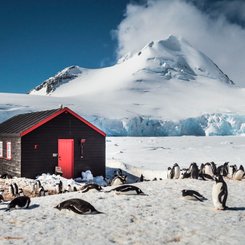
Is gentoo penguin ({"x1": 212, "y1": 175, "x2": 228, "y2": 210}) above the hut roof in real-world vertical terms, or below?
below

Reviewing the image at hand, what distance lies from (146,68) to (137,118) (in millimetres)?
72929

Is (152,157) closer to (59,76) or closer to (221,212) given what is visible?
(221,212)

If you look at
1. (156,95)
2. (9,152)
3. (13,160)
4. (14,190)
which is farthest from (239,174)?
(156,95)

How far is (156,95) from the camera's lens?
118m

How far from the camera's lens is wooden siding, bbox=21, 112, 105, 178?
21.0 m

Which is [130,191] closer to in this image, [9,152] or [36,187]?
[36,187]

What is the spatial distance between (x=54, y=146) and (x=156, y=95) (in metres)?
97.6

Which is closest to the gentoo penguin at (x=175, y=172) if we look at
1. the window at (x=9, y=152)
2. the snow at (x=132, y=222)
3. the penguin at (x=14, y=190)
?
the snow at (x=132, y=222)

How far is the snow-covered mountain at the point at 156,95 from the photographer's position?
2886 inches

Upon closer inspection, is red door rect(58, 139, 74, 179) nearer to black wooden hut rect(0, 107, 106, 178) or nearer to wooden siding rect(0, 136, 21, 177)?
black wooden hut rect(0, 107, 106, 178)

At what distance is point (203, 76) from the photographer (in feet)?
534

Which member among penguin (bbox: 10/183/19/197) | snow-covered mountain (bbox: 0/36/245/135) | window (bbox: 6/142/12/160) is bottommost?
penguin (bbox: 10/183/19/197)

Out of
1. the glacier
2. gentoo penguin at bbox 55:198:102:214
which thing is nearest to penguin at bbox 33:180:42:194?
gentoo penguin at bbox 55:198:102:214

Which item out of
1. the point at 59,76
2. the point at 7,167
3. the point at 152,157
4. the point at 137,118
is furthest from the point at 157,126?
the point at 59,76
